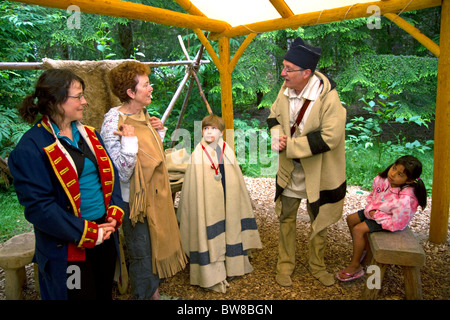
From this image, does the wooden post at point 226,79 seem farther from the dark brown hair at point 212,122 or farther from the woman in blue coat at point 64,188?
the woman in blue coat at point 64,188

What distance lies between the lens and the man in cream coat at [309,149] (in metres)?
2.57

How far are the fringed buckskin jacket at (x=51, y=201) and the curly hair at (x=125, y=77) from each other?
683 mm

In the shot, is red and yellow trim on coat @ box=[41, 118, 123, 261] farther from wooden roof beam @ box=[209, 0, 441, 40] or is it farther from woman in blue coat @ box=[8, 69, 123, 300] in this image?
wooden roof beam @ box=[209, 0, 441, 40]

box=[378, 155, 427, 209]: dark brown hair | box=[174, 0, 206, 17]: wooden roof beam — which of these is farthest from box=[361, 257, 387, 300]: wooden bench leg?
box=[174, 0, 206, 17]: wooden roof beam

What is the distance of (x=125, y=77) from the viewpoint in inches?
90.2

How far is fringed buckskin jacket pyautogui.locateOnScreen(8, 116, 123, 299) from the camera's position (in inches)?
62.6

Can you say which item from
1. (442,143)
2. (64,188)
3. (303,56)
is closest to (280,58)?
(442,143)

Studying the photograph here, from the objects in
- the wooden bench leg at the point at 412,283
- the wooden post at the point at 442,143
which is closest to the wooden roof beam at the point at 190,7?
the wooden post at the point at 442,143

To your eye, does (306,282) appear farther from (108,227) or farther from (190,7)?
(190,7)

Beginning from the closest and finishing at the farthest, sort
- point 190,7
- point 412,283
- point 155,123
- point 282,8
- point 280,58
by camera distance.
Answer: point 412,283 < point 155,123 < point 282,8 < point 190,7 < point 280,58

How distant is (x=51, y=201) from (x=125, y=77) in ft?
3.42
